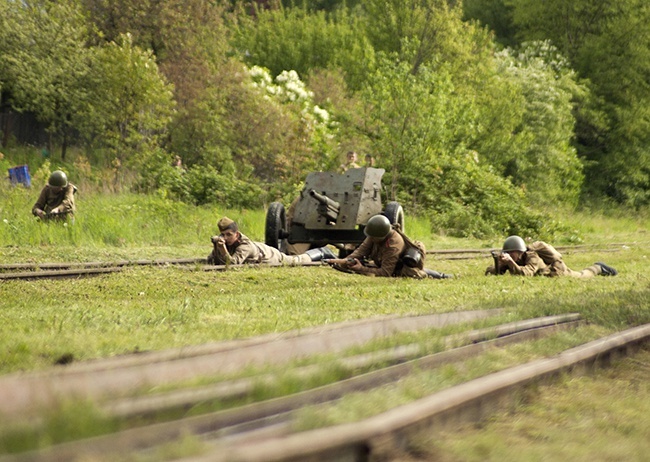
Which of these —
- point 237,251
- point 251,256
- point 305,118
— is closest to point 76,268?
point 237,251

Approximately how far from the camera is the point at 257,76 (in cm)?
3756

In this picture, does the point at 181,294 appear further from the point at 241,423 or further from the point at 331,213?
the point at 241,423

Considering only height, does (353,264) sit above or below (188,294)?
below

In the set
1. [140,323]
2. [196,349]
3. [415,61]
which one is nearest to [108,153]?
[415,61]

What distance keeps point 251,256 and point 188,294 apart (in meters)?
3.85

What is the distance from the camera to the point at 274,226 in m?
16.7

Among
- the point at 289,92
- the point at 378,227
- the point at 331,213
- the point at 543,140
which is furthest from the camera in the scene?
the point at 543,140

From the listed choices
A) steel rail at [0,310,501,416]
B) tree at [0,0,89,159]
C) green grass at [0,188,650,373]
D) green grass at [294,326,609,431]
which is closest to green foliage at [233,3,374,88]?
tree at [0,0,89,159]

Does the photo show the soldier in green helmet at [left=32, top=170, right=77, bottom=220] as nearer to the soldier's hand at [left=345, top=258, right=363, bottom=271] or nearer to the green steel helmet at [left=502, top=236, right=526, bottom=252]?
the soldier's hand at [left=345, top=258, right=363, bottom=271]

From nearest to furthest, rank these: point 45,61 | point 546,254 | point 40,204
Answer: point 546,254
point 40,204
point 45,61

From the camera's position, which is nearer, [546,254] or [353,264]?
[353,264]

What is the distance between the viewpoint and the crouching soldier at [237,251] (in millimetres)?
14312

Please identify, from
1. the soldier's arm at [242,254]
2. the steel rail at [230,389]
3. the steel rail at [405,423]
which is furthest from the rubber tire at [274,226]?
the steel rail at [405,423]

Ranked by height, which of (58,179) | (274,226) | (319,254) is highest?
(58,179)
